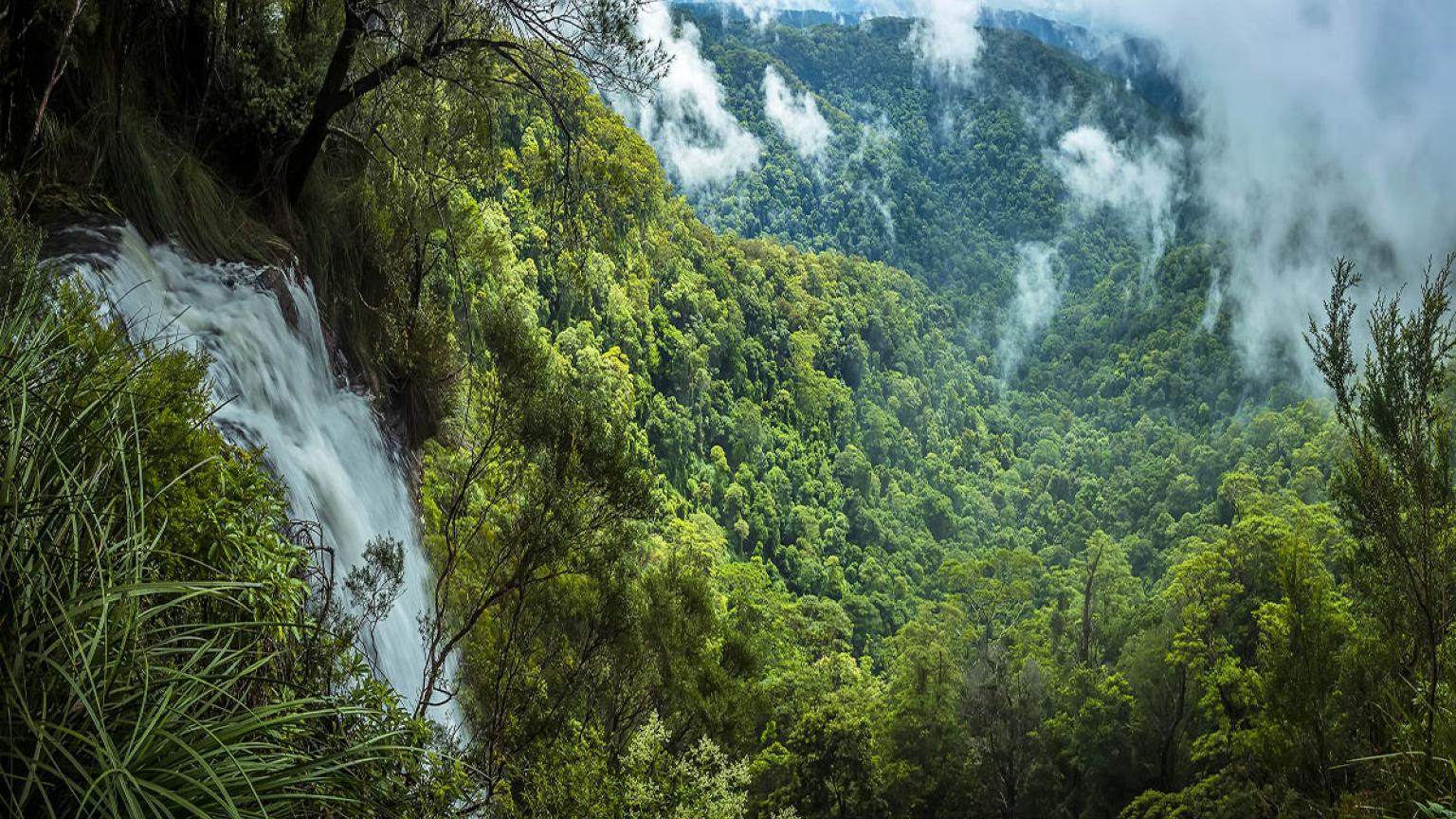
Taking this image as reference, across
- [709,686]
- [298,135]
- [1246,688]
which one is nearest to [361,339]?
[298,135]

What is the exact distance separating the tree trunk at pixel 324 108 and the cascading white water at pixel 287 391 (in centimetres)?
106

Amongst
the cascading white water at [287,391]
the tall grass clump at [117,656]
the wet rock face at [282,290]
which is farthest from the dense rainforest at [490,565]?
the cascading white water at [287,391]

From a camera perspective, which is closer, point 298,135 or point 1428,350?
point 298,135

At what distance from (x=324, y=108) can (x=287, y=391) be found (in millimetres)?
2391

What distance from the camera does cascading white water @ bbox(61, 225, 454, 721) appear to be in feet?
20.5

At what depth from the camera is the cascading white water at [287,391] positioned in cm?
624

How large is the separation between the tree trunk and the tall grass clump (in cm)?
510

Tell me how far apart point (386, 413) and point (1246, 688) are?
20.8m

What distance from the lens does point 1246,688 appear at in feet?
71.9

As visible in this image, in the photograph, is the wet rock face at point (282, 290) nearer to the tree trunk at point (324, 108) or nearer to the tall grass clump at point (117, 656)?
the tree trunk at point (324, 108)

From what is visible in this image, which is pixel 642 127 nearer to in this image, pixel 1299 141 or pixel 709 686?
pixel 1299 141

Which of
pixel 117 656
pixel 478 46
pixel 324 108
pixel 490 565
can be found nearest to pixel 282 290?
pixel 324 108

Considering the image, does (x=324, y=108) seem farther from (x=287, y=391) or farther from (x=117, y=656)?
(x=117, y=656)

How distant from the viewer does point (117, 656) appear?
2137mm
